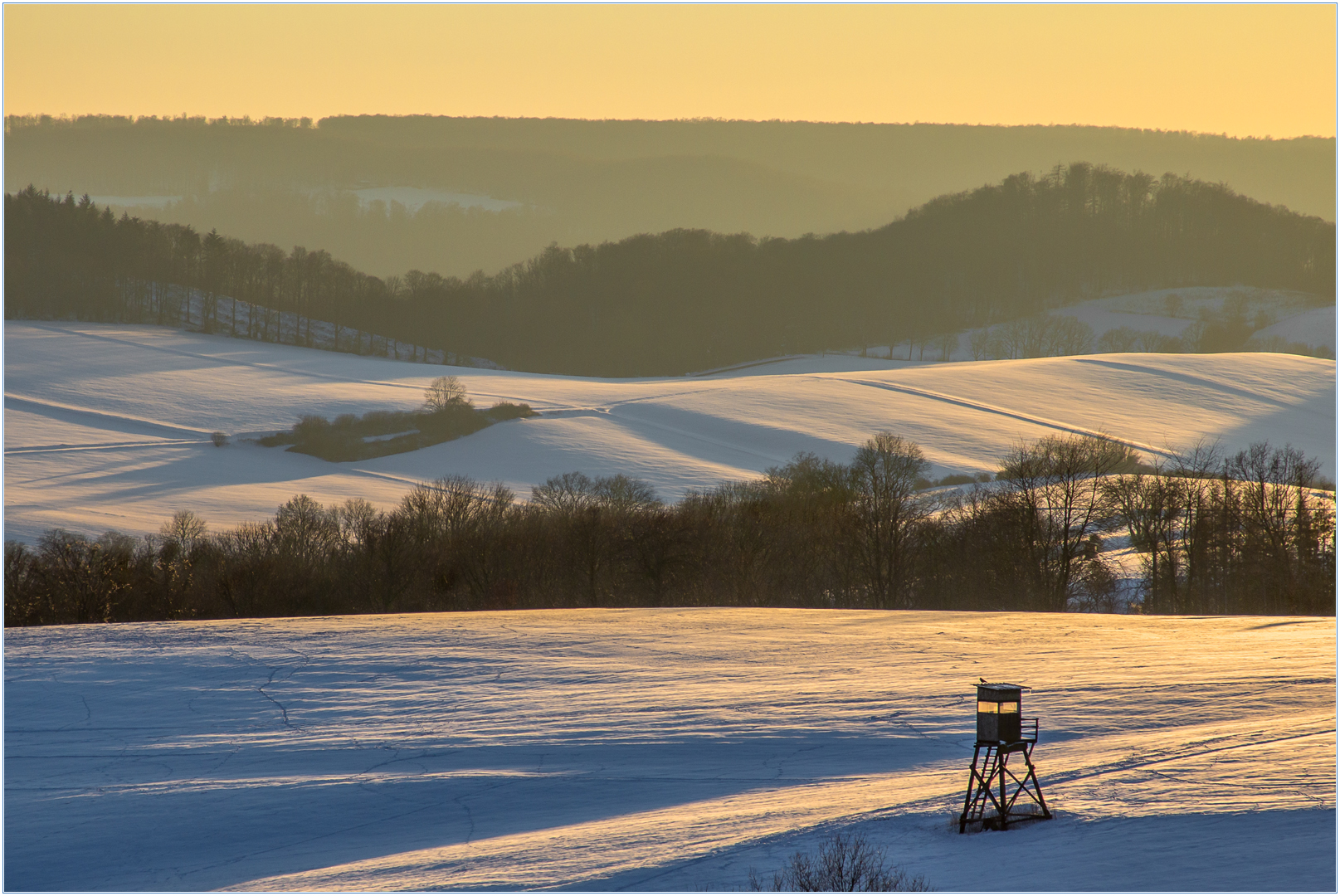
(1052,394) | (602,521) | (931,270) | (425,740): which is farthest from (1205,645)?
(931,270)

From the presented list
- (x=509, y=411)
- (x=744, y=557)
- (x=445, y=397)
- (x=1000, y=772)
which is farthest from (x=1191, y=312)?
(x=1000, y=772)

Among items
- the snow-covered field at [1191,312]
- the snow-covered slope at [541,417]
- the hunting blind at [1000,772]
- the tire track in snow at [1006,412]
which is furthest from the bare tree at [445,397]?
the snow-covered field at [1191,312]

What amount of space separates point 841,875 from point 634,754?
621cm

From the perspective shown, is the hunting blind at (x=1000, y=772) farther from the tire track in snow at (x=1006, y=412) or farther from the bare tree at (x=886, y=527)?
the tire track in snow at (x=1006, y=412)

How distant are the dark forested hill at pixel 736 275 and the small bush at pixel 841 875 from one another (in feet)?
353

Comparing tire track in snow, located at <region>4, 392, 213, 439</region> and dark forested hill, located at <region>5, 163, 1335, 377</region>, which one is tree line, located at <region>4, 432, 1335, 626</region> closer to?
tire track in snow, located at <region>4, 392, 213, 439</region>

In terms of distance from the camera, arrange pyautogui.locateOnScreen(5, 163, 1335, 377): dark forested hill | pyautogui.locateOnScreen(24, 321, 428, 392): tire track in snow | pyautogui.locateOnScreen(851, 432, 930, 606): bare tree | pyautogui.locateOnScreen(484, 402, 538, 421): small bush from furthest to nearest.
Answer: pyautogui.locateOnScreen(5, 163, 1335, 377): dark forested hill
pyautogui.locateOnScreen(24, 321, 428, 392): tire track in snow
pyautogui.locateOnScreen(484, 402, 538, 421): small bush
pyautogui.locateOnScreen(851, 432, 930, 606): bare tree

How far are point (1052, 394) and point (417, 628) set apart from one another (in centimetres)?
5670

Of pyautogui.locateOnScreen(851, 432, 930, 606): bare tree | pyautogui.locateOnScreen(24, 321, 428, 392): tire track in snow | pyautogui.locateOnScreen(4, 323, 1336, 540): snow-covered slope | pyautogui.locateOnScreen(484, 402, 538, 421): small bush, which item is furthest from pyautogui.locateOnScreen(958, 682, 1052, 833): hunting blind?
pyautogui.locateOnScreen(24, 321, 428, 392): tire track in snow

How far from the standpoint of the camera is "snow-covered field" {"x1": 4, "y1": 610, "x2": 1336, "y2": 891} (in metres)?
10.7

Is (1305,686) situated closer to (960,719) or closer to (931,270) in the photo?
(960,719)

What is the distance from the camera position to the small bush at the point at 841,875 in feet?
31.7

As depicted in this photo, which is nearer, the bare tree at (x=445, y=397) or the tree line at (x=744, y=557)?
the tree line at (x=744, y=557)

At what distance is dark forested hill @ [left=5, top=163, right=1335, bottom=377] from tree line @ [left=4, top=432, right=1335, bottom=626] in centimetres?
7638
